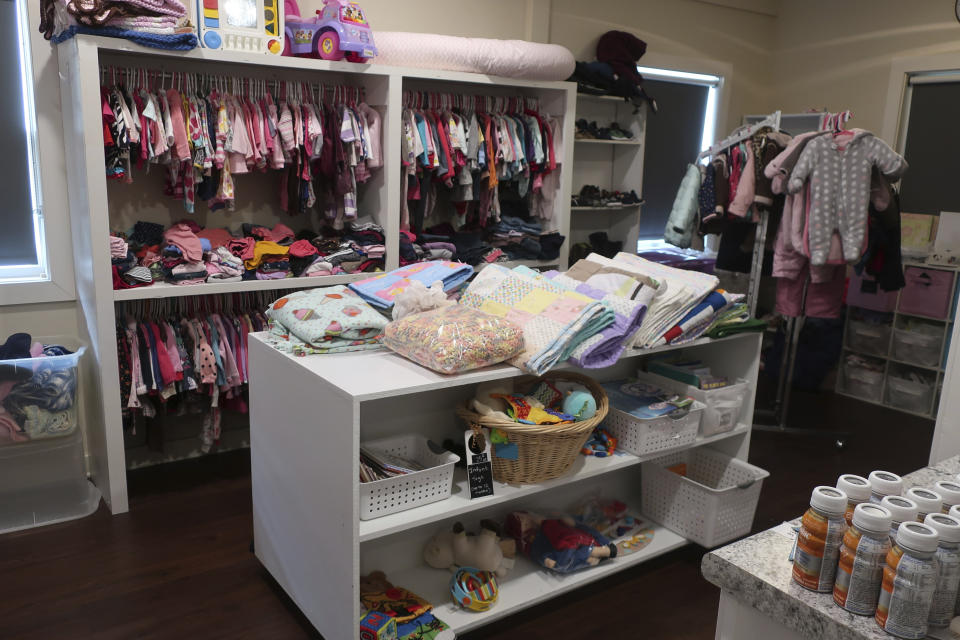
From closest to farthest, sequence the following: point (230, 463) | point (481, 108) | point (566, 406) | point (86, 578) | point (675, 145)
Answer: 1. point (566, 406)
2. point (86, 578)
3. point (230, 463)
4. point (481, 108)
5. point (675, 145)

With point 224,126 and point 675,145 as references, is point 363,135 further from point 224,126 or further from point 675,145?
point 675,145

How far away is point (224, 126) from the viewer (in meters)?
3.16

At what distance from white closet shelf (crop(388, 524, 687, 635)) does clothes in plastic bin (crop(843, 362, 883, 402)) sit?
113 inches

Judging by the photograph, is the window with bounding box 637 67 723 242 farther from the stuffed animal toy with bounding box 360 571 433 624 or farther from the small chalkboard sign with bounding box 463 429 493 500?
the stuffed animal toy with bounding box 360 571 433 624

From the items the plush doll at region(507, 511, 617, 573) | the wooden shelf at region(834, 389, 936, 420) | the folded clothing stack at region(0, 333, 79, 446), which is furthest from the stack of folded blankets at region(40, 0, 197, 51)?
the wooden shelf at region(834, 389, 936, 420)

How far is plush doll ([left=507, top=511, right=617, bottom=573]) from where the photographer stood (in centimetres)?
251

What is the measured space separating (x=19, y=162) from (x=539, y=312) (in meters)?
2.36

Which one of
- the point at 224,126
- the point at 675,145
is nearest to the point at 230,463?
the point at 224,126

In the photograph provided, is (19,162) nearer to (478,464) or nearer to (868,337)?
(478,464)

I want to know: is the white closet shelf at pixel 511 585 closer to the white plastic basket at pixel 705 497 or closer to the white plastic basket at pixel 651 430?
the white plastic basket at pixel 705 497

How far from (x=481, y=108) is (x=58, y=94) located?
6.66 ft

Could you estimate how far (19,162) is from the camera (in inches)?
126

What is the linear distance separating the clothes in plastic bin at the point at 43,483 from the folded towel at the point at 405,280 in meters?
1.46

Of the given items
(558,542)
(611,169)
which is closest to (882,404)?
(611,169)
